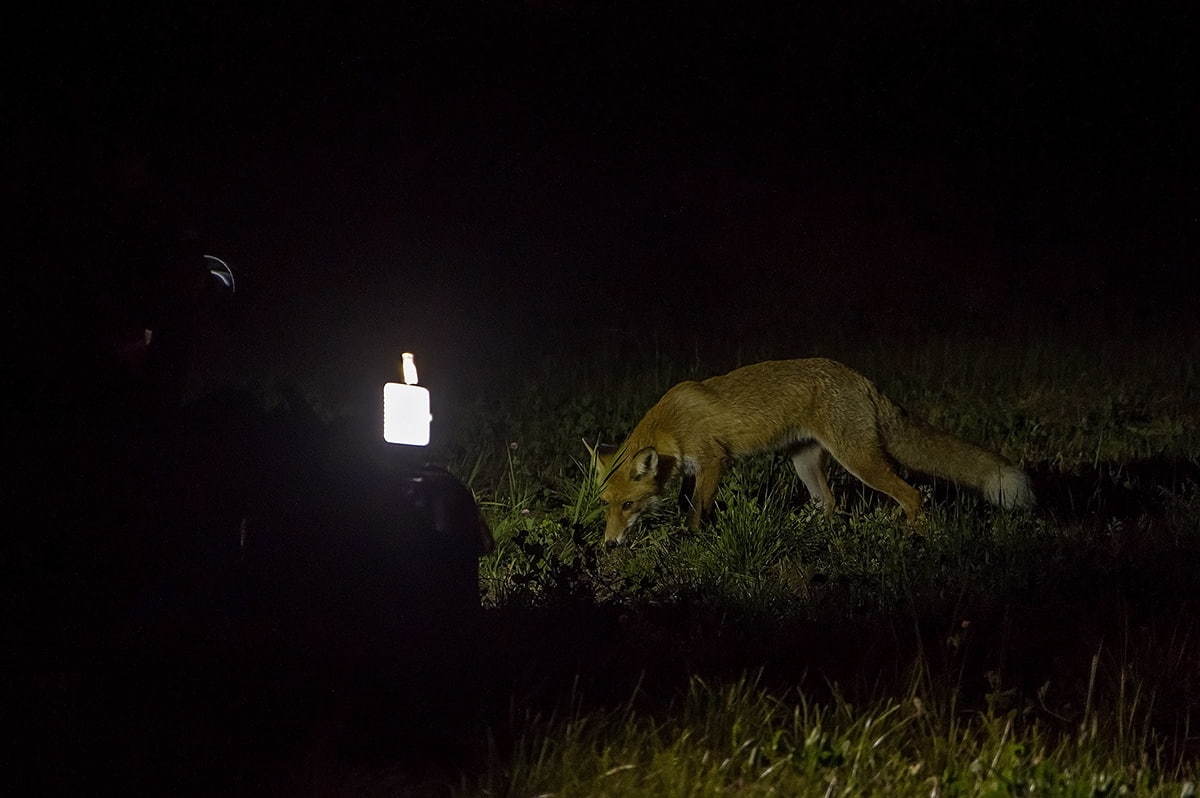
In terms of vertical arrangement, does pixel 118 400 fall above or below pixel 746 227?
below

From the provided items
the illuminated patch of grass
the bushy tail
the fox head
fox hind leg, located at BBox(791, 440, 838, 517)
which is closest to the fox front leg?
the fox head

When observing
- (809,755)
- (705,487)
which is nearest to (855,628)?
(809,755)

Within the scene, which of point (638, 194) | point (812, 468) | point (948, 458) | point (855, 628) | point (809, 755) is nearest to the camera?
point (809, 755)

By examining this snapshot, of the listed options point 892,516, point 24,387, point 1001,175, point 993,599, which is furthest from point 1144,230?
point 24,387

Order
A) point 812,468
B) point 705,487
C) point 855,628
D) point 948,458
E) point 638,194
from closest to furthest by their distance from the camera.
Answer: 1. point 855,628
2. point 948,458
3. point 705,487
4. point 812,468
5. point 638,194

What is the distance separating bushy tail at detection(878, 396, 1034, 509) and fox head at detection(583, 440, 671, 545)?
3.93 feet

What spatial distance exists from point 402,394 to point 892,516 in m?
4.29

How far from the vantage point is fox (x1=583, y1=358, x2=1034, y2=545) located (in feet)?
24.9

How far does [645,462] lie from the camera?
7676mm

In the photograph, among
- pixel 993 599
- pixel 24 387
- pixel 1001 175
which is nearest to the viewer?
pixel 24 387

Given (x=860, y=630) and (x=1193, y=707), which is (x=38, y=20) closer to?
(x=860, y=630)

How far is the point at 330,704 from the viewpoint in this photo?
12.5 ft

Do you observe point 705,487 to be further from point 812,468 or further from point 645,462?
point 812,468

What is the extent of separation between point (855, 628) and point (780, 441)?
2886 mm
